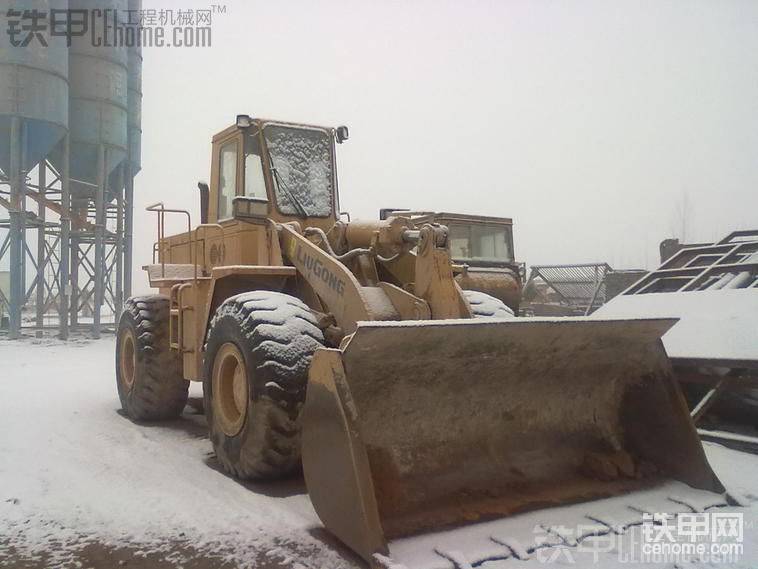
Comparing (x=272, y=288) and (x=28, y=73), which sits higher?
(x=28, y=73)

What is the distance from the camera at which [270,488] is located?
4.05 metres

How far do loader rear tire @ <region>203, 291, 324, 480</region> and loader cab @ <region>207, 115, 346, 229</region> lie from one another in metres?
1.10

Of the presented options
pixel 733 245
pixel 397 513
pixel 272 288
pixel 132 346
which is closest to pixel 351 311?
pixel 272 288

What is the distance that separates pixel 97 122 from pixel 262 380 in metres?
16.9

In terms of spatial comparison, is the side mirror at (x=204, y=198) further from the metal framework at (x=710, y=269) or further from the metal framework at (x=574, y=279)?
the metal framework at (x=574, y=279)

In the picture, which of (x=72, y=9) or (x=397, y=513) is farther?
(x=72, y=9)

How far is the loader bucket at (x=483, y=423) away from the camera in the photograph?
3100 mm

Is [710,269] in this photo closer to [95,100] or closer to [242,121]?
[242,121]

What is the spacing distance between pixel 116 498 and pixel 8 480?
36.6 inches

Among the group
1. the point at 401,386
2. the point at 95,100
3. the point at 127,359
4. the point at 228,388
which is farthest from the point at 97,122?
the point at 401,386

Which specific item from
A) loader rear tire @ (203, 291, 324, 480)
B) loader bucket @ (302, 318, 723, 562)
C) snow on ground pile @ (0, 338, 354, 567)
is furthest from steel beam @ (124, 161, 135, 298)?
loader bucket @ (302, 318, 723, 562)

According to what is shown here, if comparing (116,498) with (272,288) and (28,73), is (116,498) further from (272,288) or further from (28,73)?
(28,73)

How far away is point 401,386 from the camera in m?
3.49

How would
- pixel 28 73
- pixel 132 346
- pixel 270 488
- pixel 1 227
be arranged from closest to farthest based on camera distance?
1. pixel 270 488
2. pixel 132 346
3. pixel 28 73
4. pixel 1 227
